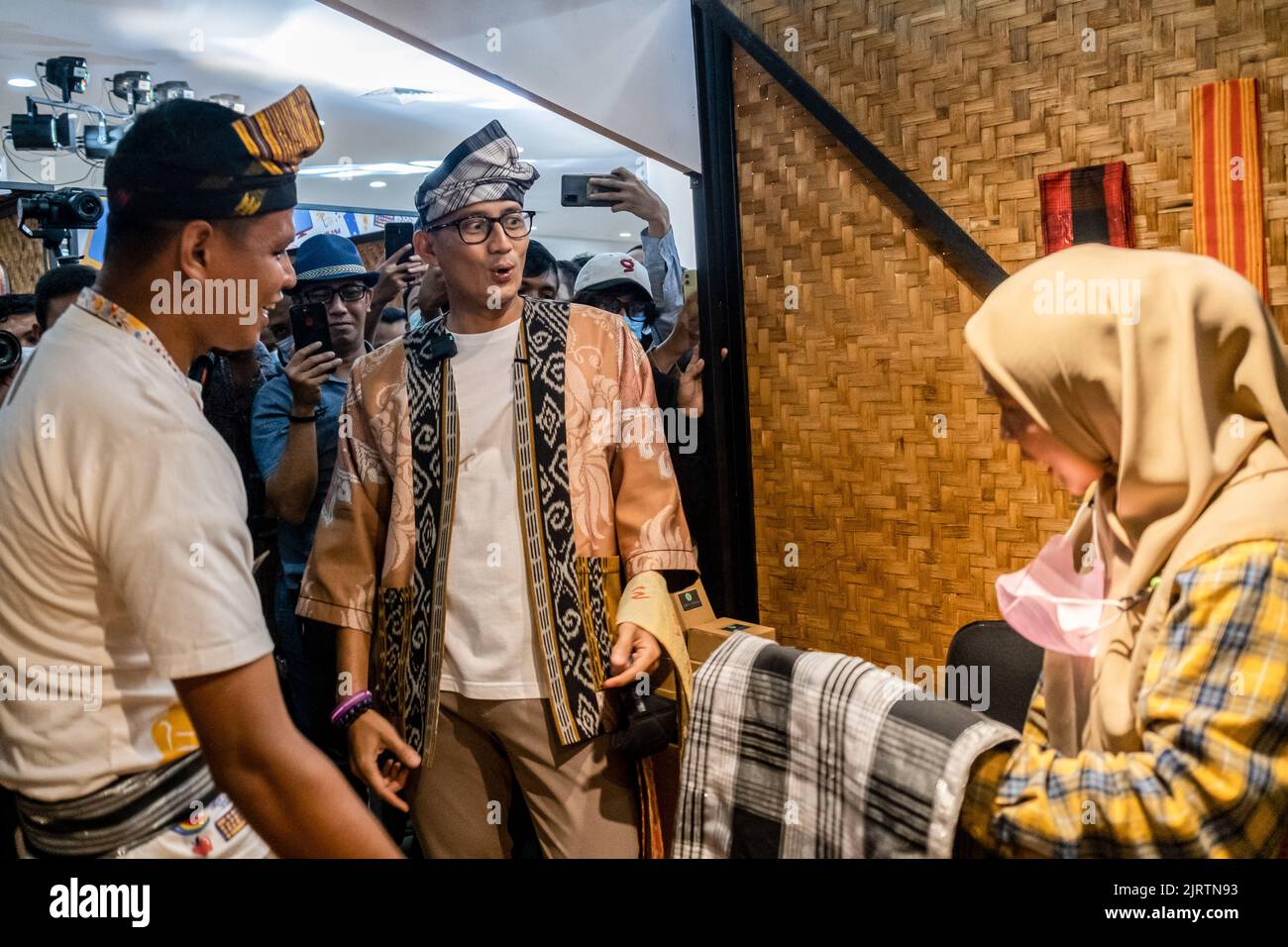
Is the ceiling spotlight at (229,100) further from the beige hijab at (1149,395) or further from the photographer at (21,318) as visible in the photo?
the beige hijab at (1149,395)

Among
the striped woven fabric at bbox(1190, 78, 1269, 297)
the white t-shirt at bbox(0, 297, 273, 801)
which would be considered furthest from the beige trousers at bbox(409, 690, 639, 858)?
the striped woven fabric at bbox(1190, 78, 1269, 297)

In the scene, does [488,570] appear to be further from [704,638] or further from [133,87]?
[133,87]

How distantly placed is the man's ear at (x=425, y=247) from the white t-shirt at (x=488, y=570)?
0.22 m

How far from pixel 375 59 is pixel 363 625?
905mm

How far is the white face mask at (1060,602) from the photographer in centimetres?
116

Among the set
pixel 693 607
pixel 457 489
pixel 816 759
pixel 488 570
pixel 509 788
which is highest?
pixel 457 489

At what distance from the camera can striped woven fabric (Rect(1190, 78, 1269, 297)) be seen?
1330 mm

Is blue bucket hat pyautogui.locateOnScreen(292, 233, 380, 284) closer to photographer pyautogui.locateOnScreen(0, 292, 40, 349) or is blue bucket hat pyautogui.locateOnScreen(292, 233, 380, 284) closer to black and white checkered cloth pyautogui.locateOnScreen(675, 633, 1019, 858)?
photographer pyautogui.locateOnScreen(0, 292, 40, 349)

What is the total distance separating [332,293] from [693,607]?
80 cm

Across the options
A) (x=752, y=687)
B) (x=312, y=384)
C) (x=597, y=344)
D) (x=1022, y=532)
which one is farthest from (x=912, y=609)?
(x=312, y=384)

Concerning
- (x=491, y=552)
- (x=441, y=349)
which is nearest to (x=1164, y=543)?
(x=491, y=552)

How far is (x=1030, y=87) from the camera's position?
1.48 m

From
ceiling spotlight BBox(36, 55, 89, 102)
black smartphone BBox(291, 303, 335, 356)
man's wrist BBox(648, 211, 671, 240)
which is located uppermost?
ceiling spotlight BBox(36, 55, 89, 102)

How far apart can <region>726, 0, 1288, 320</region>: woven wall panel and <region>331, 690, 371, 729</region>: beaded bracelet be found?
1225 mm
